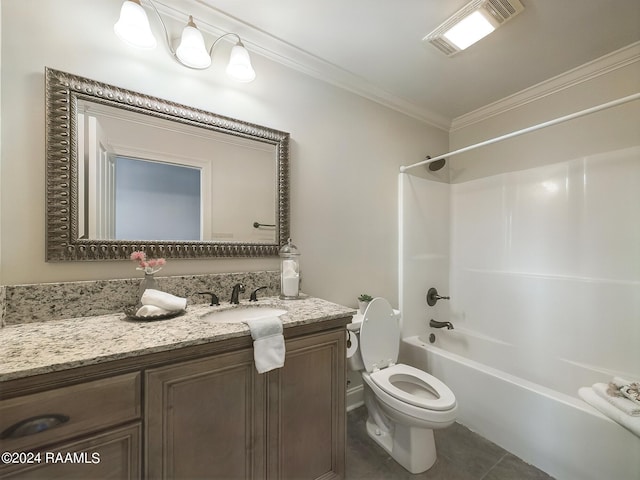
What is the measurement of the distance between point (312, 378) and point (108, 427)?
26.3 inches

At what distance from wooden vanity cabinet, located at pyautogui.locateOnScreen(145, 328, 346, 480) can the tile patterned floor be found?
0.37m

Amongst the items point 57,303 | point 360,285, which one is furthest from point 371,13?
point 57,303

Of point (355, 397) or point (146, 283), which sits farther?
point (355, 397)

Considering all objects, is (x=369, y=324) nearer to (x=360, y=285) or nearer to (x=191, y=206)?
(x=360, y=285)

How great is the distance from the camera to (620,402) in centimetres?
123

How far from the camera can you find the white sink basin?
1240mm

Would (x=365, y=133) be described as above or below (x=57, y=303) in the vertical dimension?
above

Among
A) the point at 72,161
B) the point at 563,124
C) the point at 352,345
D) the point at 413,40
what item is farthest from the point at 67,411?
the point at 563,124

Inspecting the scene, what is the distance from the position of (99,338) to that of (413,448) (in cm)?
155

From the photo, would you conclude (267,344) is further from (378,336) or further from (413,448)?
(413,448)

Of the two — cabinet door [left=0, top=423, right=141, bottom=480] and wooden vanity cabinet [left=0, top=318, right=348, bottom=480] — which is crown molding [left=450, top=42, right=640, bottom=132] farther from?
cabinet door [left=0, top=423, right=141, bottom=480]

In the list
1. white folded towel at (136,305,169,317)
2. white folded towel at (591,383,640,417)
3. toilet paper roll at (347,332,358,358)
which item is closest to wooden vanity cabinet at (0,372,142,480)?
white folded towel at (136,305,169,317)

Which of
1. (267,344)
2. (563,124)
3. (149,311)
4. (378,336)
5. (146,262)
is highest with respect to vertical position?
(563,124)

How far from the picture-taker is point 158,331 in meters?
0.89
